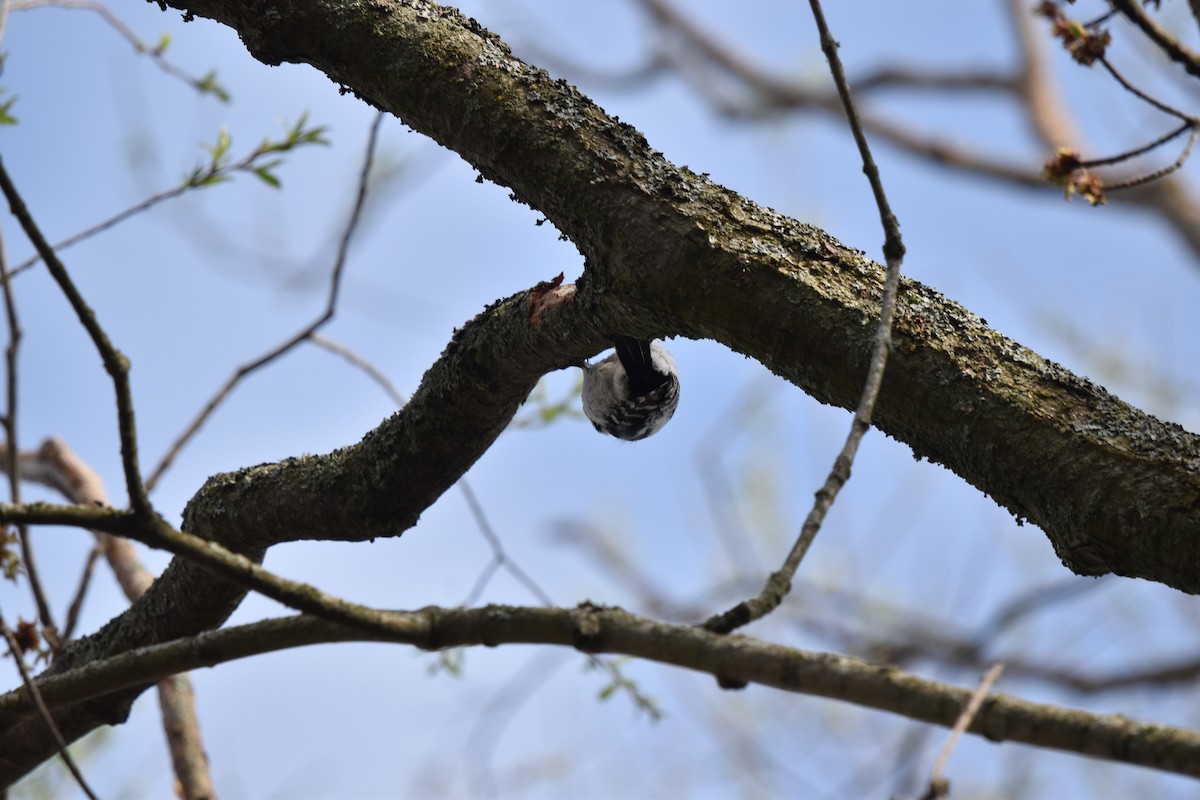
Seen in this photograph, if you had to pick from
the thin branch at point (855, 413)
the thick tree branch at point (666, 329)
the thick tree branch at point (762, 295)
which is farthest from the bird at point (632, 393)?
the thin branch at point (855, 413)

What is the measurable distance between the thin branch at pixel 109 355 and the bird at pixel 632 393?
119cm

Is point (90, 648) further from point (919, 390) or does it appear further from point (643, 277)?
point (919, 390)

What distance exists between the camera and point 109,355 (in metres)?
1.17

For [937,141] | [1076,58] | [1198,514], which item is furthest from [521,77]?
[937,141]

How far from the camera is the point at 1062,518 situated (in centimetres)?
141

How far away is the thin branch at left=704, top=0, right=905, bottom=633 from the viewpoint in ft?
3.46

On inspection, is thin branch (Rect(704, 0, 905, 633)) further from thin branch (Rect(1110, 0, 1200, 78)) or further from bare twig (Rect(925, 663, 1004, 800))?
thin branch (Rect(1110, 0, 1200, 78))

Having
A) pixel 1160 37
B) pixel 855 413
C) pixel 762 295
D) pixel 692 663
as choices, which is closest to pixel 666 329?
pixel 762 295

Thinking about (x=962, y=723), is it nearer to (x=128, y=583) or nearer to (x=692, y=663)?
(x=692, y=663)

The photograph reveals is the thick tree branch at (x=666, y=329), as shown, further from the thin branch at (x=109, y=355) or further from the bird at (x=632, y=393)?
the thin branch at (x=109, y=355)

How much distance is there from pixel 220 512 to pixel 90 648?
37cm

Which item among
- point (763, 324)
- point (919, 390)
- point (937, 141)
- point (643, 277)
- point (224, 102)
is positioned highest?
point (937, 141)

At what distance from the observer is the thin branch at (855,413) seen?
1.05 m

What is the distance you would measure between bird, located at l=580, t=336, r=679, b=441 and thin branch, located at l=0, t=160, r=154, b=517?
1.19 meters
